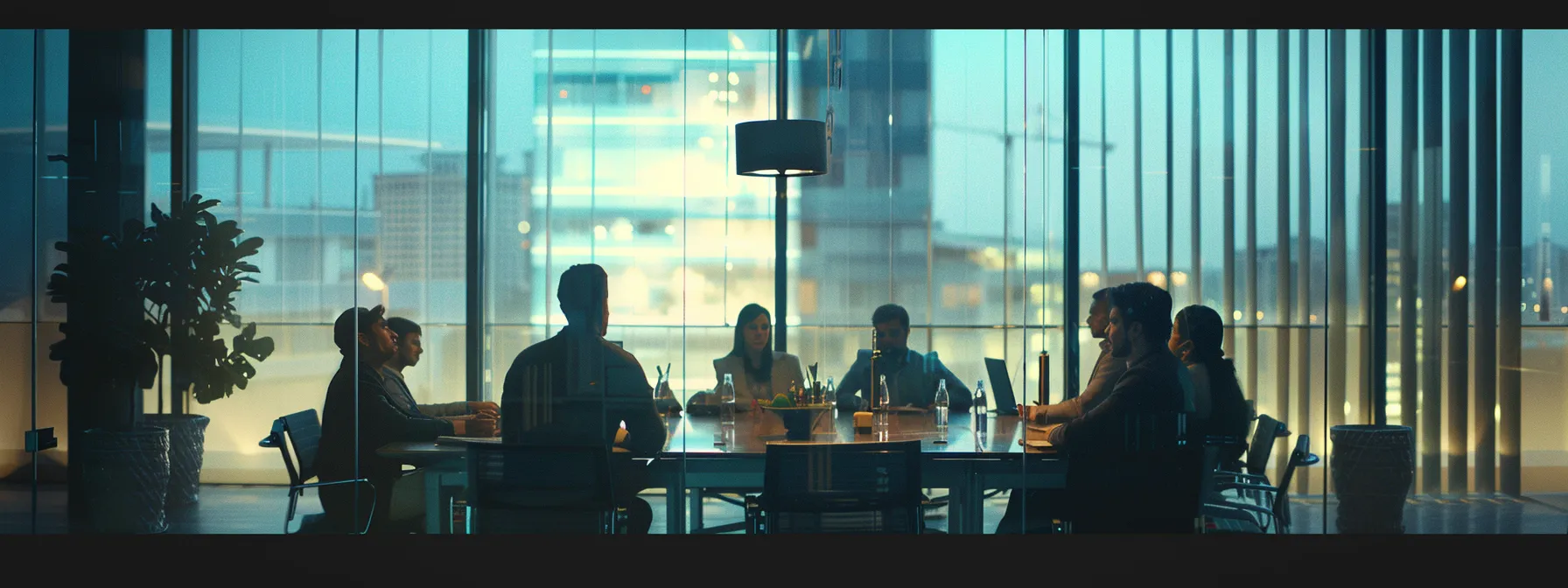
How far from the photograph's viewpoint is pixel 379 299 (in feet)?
11.6

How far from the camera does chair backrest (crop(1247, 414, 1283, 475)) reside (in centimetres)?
364

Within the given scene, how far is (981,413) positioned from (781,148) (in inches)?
42.6

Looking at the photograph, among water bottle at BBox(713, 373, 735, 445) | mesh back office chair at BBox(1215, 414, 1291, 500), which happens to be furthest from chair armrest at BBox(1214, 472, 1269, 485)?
water bottle at BBox(713, 373, 735, 445)

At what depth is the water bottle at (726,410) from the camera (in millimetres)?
3555

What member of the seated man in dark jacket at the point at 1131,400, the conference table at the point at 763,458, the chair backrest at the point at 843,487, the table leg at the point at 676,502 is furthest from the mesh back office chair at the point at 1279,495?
the table leg at the point at 676,502

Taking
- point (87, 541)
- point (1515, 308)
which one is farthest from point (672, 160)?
point (1515, 308)

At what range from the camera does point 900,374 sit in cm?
356

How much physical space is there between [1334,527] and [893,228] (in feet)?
5.87

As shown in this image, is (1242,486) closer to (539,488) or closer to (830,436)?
(830,436)

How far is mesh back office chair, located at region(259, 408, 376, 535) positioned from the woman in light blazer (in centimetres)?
127

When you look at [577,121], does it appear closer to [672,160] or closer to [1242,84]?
[672,160]

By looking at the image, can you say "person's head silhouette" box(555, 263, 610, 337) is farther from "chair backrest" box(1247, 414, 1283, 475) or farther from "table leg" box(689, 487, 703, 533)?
"chair backrest" box(1247, 414, 1283, 475)

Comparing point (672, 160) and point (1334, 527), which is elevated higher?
point (672, 160)

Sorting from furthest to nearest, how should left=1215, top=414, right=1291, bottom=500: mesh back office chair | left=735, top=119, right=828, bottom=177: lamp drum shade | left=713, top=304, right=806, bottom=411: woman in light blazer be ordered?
left=1215, top=414, right=1291, bottom=500: mesh back office chair, left=713, top=304, right=806, bottom=411: woman in light blazer, left=735, top=119, right=828, bottom=177: lamp drum shade
